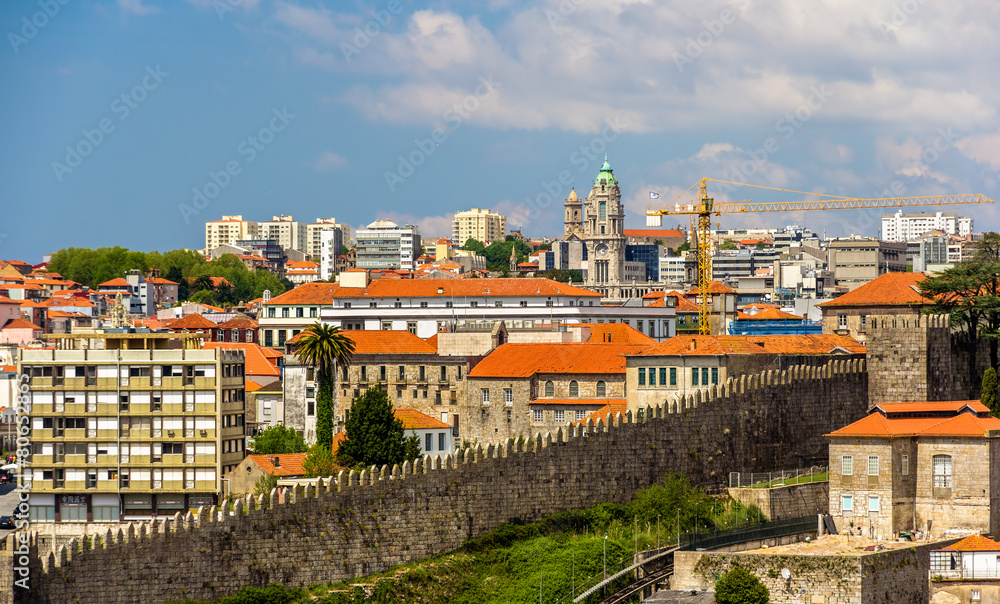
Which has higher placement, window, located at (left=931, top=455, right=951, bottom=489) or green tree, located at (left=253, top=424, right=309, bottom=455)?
window, located at (left=931, top=455, right=951, bottom=489)

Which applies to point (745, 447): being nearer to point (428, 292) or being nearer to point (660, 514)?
point (660, 514)

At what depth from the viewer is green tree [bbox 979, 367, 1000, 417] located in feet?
193

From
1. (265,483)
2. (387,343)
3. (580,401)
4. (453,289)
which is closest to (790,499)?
(580,401)

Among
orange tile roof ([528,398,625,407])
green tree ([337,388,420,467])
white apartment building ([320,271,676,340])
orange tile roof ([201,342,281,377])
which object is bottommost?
green tree ([337,388,420,467])

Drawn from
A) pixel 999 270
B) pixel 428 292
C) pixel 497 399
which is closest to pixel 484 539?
pixel 497 399

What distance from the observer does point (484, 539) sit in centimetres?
5009

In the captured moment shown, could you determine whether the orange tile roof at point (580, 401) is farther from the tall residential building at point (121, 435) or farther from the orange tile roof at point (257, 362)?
the orange tile roof at point (257, 362)

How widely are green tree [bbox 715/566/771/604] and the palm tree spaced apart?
3064 centimetres

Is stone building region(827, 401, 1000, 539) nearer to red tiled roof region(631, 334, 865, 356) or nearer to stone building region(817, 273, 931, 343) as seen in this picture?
red tiled roof region(631, 334, 865, 356)

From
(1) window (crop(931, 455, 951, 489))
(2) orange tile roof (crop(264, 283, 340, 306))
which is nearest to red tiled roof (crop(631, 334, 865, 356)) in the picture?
(1) window (crop(931, 455, 951, 489))

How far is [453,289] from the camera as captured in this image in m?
107

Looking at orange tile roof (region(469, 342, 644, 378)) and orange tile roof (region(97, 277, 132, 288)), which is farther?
orange tile roof (region(97, 277, 132, 288))

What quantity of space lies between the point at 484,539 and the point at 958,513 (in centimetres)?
1564

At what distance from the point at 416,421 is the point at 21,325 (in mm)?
75773
